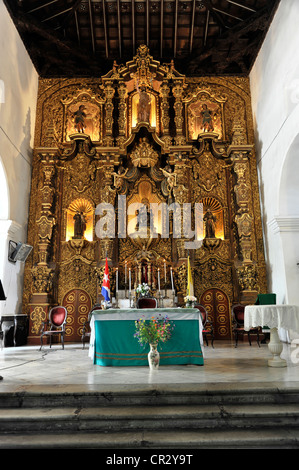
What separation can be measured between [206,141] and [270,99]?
243 centimetres

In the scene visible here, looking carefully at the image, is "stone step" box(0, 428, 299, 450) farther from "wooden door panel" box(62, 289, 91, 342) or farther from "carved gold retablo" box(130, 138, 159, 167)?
"carved gold retablo" box(130, 138, 159, 167)

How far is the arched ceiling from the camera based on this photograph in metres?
11.6

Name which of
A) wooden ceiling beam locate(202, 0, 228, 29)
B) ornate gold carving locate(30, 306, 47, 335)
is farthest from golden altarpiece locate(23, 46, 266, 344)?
wooden ceiling beam locate(202, 0, 228, 29)

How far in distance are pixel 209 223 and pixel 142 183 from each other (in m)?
2.67

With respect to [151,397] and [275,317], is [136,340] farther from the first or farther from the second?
[275,317]

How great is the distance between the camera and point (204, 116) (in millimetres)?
12602

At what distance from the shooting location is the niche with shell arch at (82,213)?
11.9 m

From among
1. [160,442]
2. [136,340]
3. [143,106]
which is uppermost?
[143,106]

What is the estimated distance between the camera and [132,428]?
355 cm

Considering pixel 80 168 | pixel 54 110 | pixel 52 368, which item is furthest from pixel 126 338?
pixel 54 110

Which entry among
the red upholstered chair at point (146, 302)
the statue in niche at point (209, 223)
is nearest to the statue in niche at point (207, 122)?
the statue in niche at point (209, 223)

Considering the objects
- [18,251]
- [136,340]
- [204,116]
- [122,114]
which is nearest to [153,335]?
[136,340]
